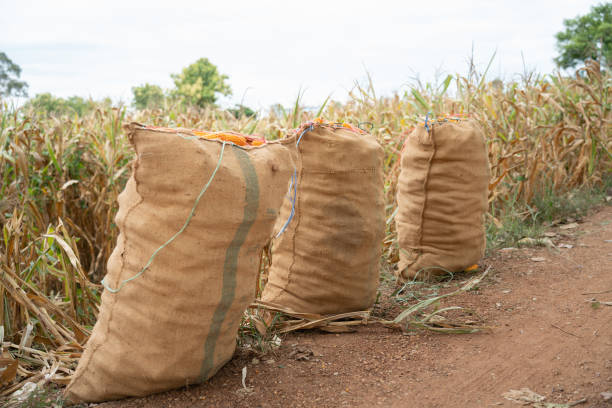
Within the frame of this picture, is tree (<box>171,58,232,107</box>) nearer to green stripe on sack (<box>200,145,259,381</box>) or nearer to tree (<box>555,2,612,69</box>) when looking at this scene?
tree (<box>555,2,612,69</box>)

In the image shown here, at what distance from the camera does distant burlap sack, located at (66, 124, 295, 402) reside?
1.50m

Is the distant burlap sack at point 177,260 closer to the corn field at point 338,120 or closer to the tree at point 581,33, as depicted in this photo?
the corn field at point 338,120

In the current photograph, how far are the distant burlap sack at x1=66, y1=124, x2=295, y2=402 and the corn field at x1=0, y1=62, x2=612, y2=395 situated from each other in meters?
1.05

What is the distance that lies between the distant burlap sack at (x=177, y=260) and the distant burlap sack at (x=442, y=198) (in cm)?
145

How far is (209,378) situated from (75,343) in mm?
561

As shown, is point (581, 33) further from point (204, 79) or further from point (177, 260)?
point (177, 260)

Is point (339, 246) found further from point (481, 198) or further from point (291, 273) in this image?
point (481, 198)

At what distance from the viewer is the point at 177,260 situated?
1.53 metres

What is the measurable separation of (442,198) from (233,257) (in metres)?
1.67

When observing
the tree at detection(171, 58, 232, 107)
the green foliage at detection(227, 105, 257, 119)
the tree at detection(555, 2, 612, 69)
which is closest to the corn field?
the green foliage at detection(227, 105, 257, 119)

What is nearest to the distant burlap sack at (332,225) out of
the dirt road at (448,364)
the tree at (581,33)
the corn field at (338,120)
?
the dirt road at (448,364)

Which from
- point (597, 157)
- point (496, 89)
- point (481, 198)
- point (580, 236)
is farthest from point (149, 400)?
point (597, 157)

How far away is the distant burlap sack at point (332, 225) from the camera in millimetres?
2258

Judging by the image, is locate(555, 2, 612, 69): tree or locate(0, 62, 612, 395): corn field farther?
locate(555, 2, 612, 69): tree
